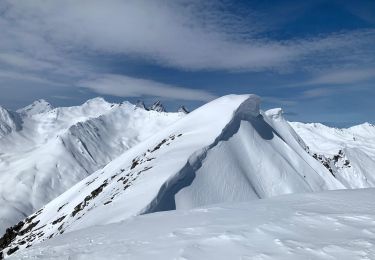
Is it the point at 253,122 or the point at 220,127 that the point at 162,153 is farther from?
the point at 253,122

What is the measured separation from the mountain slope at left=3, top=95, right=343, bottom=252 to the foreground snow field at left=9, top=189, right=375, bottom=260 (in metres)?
7.93

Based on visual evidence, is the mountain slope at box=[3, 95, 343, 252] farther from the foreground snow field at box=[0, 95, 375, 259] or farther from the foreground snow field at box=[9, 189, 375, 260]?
the foreground snow field at box=[9, 189, 375, 260]

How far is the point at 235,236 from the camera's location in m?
10.8

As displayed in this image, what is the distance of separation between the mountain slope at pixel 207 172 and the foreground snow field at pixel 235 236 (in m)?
7.93

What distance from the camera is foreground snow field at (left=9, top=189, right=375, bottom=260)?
9609 millimetres

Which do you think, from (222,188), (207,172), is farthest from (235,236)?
(207,172)

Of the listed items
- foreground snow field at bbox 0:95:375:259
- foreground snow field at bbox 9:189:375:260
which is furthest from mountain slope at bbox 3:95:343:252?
foreground snow field at bbox 9:189:375:260

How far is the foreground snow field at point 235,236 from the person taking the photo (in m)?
9.61

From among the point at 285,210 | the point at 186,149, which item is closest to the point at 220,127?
the point at 186,149

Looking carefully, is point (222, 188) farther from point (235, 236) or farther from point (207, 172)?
point (235, 236)

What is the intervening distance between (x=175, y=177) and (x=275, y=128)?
23.7m

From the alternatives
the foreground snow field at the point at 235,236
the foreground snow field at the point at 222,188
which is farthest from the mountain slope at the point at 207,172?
the foreground snow field at the point at 235,236

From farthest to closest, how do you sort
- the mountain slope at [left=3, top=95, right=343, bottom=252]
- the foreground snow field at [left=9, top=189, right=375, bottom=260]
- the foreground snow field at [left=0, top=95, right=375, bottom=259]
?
the mountain slope at [left=3, top=95, right=343, bottom=252] < the foreground snow field at [left=0, top=95, right=375, bottom=259] < the foreground snow field at [left=9, top=189, right=375, bottom=260]

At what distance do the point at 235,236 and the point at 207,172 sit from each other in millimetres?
17884
